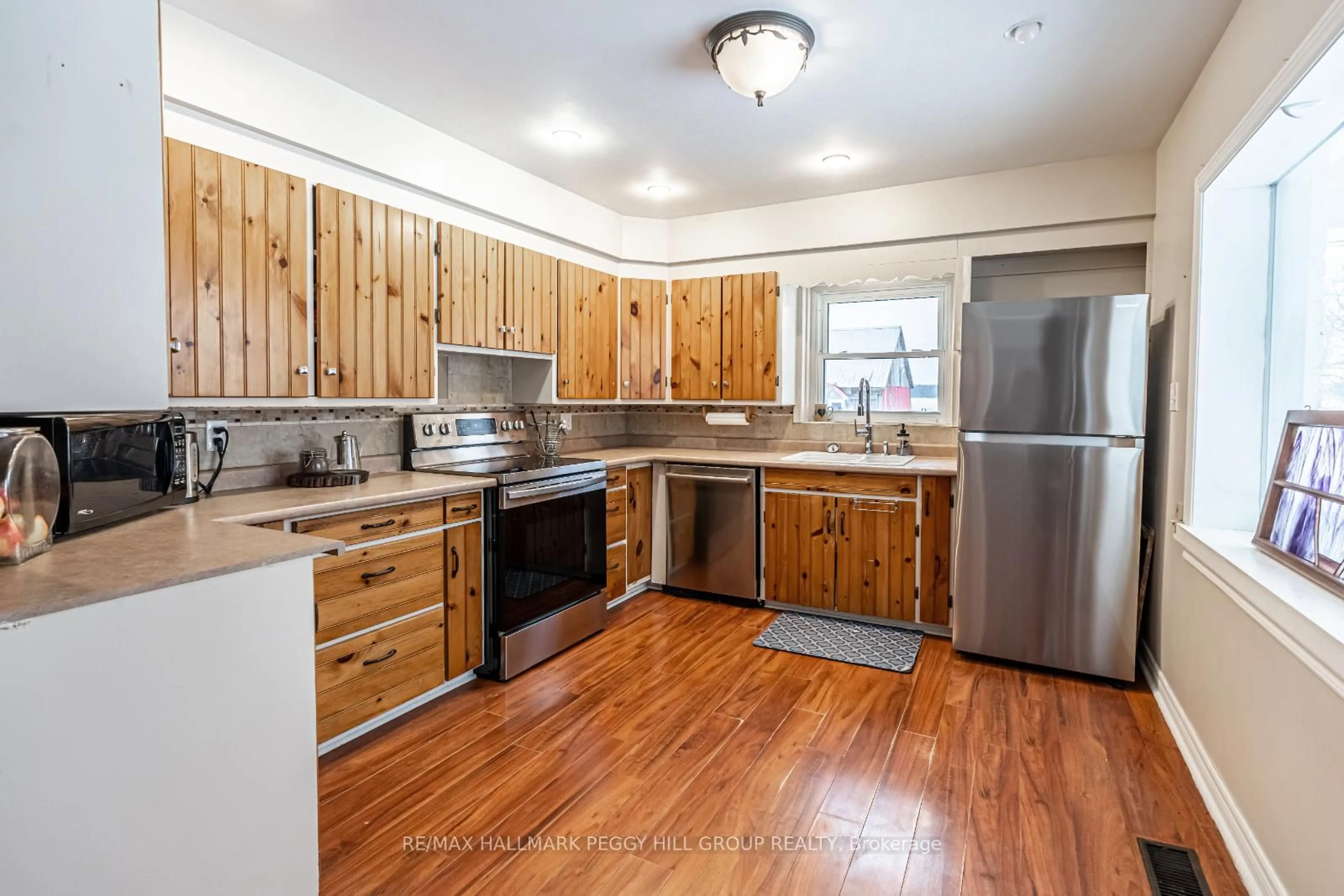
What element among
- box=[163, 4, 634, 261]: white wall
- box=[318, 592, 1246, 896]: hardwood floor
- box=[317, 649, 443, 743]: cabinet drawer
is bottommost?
box=[318, 592, 1246, 896]: hardwood floor

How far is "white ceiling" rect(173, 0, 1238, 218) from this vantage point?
2.15 metres

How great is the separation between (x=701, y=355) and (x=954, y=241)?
65.4 inches

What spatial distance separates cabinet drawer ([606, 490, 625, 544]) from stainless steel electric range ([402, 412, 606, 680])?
11 cm

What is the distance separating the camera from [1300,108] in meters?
1.79

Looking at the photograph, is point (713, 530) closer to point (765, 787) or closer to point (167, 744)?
point (765, 787)

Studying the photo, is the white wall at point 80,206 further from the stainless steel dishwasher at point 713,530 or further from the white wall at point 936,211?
the white wall at point 936,211

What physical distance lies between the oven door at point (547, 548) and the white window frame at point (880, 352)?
161 centimetres

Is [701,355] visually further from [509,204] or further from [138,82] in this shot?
[138,82]

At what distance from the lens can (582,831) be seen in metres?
1.94

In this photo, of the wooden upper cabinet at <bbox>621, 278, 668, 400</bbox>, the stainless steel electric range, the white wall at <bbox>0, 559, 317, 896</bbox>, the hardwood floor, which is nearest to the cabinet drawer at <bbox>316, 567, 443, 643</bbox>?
the stainless steel electric range

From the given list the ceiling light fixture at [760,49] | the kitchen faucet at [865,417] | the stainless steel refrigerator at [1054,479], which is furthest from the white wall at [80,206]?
the kitchen faucet at [865,417]

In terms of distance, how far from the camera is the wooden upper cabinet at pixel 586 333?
393cm

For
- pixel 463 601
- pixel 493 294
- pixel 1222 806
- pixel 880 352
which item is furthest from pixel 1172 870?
pixel 493 294

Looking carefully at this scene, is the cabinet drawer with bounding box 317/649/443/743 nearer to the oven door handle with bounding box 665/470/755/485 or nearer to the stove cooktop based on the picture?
the stove cooktop
